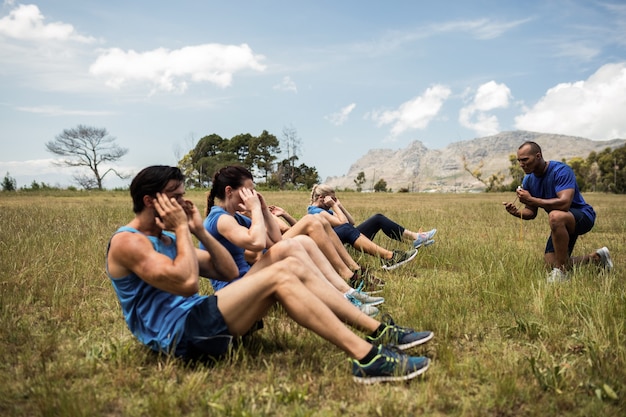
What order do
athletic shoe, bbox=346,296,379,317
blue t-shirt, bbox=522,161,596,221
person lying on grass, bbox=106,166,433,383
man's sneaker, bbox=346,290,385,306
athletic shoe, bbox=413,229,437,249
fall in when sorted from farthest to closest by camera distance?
athletic shoe, bbox=413,229,437,249 < blue t-shirt, bbox=522,161,596,221 < man's sneaker, bbox=346,290,385,306 < athletic shoe, bbox=346,296,379,317 < person lying on grass, bbox=106,166,433,383

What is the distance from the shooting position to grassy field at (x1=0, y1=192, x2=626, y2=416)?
2.92 meters

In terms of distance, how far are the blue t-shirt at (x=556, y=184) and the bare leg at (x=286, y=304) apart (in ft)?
13.9

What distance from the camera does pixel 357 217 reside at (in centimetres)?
1511

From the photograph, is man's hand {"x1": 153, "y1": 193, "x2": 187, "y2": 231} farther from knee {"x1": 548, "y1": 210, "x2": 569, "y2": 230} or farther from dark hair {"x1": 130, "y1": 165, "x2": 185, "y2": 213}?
knee {"x1": 548, "y1": 210, "x2": 569, "y2": 230}

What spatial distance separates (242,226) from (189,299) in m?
1.26

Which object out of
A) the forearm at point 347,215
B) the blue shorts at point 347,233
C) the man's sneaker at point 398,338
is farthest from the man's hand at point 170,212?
the forearm at point 347,215

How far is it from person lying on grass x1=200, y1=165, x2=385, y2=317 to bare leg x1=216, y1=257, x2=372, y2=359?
0.80m

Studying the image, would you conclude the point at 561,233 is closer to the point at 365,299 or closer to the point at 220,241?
the point at 365,299

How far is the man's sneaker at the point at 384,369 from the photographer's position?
10.3 ft

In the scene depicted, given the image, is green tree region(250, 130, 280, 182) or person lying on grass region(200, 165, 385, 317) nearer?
person lying on grass region(200, 165, 385, 317)

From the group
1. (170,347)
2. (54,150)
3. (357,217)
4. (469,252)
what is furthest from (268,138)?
(170,347)

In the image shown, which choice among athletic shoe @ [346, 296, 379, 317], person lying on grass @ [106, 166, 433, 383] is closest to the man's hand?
person lying on grass @ [106, 166, 433, 383]

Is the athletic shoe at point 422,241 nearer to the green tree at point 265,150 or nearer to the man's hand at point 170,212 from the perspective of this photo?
the man's hand at point 170,212

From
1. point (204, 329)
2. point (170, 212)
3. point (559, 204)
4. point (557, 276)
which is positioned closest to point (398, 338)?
point (204, 329)
